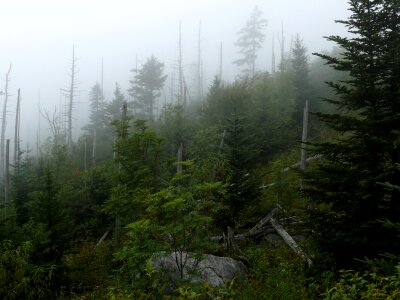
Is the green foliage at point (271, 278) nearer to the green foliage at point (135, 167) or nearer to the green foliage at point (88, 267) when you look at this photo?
the green foliage at point (135, 167)

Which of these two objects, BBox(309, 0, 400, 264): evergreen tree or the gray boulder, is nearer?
BBox(309, 0, 400, 264): evergreen tree

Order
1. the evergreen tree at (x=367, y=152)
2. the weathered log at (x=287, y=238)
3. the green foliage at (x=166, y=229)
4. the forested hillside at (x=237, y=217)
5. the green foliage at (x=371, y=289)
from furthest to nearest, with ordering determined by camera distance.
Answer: the weathered log at (x=287, y=238) < the evergreen tree at (x=367, y=152) < the forested hillside at (x=237, y=217) < the green foliage at (x=166, y=229) < the green foliage at (x=371, y=289)

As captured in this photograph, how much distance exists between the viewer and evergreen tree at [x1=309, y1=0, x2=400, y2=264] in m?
6.97

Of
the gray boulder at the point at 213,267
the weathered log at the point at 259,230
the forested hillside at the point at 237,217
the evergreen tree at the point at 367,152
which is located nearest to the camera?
the forested hillside at the point at 237,217

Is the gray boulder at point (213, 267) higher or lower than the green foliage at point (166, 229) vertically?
lower

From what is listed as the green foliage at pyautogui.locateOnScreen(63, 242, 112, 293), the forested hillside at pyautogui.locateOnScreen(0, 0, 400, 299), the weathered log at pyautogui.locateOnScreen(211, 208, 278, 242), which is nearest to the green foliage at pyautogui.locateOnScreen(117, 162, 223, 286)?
the forested hillside at pyautogui.locateOnScreen(0, 0, 400, 299)

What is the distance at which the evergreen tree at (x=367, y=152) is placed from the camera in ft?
22.9

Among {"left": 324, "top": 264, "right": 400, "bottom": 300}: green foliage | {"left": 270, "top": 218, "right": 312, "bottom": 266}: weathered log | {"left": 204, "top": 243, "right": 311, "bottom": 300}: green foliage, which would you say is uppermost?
{"left": 324, "top": 264, "right": 400, "bottom": 300}: green foliage

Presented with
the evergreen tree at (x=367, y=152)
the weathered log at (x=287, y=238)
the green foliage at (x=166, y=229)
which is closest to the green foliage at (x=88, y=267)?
the green foliage at (x=166, y=229)

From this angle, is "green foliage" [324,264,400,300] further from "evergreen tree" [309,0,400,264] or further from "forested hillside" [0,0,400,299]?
"evergreen tree" [309,0,400,264]

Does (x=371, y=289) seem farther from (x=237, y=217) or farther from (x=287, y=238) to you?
(x=237, y=217)

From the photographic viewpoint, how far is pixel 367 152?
7.23m

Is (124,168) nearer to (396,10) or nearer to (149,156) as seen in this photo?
(149,156)

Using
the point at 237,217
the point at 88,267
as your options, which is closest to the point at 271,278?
the point at 237,217
